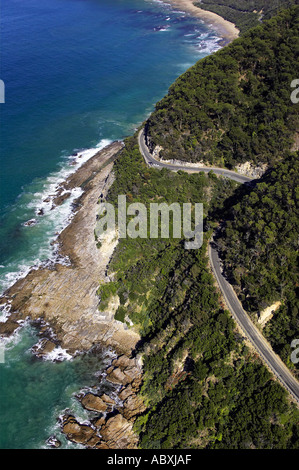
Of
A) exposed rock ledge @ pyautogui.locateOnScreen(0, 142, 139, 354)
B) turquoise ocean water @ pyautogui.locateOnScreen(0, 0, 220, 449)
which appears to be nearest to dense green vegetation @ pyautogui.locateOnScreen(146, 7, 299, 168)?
exposed rock ledge @ pyautogui.locateOnScreen(0, 142, 139, 354)

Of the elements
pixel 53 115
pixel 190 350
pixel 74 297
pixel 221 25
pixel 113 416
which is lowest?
pixel 113 416

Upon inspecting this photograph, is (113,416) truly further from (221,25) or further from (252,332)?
(221,25)

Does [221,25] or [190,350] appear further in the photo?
[221,25]

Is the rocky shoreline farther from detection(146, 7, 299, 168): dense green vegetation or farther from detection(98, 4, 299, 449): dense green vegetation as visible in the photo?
detection(146, 7, 299, 168): dense green vegetation

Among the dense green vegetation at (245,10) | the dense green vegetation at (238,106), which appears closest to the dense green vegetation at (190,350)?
the dense green vegetation at (238,106)

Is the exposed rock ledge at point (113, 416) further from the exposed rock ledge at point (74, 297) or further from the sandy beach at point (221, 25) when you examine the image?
the sandy beach at point (221, 25)

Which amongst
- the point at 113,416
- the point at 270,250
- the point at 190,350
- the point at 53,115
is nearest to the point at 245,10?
the point at 53,115
